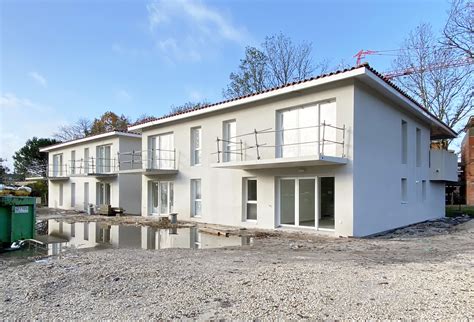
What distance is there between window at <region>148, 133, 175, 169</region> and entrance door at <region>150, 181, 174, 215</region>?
41.0 inches

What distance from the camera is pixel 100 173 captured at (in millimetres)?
22922

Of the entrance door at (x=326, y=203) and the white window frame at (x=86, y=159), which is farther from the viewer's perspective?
the white window frame at (x=86, y=159)

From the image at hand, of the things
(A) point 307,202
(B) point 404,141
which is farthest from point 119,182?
(B) point 404,141

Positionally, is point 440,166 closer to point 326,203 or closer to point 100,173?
point 326,203

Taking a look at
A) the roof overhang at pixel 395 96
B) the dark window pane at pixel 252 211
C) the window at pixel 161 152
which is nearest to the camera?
the roof overhang at pixel 395 96

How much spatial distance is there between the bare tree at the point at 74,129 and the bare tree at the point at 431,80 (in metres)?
41.2

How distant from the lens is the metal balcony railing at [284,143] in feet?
39.1

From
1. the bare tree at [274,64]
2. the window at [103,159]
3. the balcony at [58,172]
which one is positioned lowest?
the balcony at [58,172]

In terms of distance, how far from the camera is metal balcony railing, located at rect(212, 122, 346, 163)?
11914 millimetres

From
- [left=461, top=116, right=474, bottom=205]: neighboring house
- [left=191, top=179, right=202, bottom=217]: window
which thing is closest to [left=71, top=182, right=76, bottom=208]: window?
[left=191, top=179, right=202, bottom=217]: window

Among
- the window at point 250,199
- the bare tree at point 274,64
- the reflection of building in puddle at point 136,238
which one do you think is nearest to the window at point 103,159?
the reflection of building in puddle at point 136,238

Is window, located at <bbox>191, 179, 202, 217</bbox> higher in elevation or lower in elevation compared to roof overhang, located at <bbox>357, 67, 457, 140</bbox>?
lower

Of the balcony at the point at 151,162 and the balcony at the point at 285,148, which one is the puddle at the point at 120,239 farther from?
the balcony at the point at 151,162

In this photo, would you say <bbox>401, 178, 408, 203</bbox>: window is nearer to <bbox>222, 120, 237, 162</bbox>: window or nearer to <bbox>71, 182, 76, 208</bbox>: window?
<bbox>222, 120, 237, 162</bbox>: window
